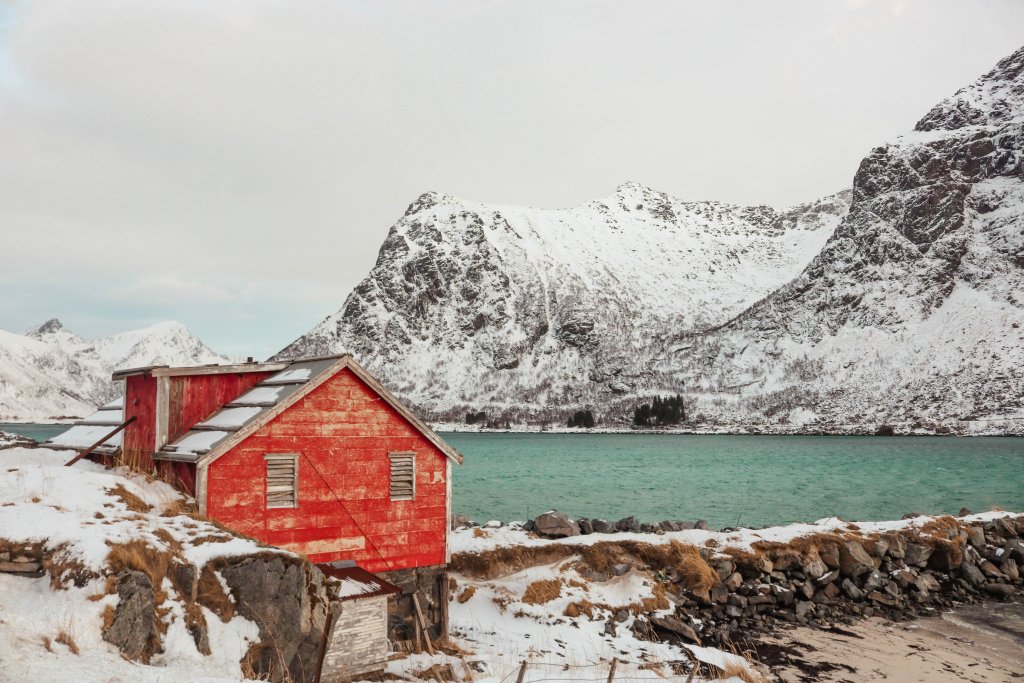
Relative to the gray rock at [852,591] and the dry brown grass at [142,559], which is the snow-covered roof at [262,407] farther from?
the gray rock at [852,591]

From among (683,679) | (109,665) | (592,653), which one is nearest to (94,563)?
(109,665)

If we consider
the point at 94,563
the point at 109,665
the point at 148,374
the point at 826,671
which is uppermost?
the point at 148,374

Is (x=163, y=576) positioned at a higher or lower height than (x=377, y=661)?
higher

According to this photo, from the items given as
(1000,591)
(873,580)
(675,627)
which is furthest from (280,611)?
(1000,591)

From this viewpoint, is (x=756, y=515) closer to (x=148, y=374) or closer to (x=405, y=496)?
(x=405, y=496)

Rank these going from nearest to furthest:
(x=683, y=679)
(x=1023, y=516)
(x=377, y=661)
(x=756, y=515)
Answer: (x=377, y=661)
(x=683, y=679)
(x=1023, y=516)
(x=756, y=515)

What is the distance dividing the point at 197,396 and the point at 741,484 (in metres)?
61.4

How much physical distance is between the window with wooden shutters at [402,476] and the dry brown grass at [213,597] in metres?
7.87

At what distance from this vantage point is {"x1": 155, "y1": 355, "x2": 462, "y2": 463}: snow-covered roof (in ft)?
59.6

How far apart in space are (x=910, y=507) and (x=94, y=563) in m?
58.3

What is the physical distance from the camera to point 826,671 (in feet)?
68.9

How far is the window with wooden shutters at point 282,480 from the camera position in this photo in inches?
736

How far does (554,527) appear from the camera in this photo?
99.9 ft

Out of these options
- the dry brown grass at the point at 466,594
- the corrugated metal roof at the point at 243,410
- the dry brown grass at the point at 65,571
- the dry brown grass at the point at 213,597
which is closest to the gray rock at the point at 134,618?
the dry brown grass at the point at 65,571
